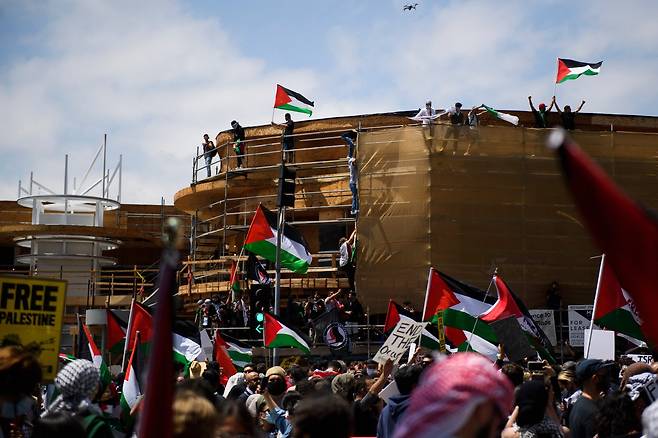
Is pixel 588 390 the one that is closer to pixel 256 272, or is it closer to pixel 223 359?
pixel 223 359

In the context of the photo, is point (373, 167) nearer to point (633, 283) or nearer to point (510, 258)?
point (510, 258)

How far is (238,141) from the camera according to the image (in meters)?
34.8

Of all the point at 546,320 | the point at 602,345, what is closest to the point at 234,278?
the point at 546,320

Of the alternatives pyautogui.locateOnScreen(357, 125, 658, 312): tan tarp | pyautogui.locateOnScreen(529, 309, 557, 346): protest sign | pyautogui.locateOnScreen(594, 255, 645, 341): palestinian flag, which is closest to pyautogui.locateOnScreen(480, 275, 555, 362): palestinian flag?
pyautogui.locateOnScreen(594, 255, 645, 341): palestinian flag

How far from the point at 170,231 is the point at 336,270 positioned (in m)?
27.9

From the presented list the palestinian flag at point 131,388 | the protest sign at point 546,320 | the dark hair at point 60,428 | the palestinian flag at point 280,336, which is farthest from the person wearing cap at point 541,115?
→ the dark hair at point 60,428

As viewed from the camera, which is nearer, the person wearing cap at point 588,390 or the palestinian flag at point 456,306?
the person wearing cap at point 588,390

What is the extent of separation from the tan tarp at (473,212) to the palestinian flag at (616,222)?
2592 cm

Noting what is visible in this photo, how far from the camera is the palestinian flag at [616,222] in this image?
2803 mm

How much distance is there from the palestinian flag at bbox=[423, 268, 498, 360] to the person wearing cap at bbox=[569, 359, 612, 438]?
780 cm

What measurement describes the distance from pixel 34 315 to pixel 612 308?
839 cm

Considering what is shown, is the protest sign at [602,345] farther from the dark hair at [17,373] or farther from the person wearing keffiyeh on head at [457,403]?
the person wearing keffiyeh on head at [457,403]

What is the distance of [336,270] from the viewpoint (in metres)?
31.1

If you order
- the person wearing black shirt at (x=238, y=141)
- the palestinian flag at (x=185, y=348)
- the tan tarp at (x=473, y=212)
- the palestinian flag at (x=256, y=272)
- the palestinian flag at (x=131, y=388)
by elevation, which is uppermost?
the person wearing black shirt at (x=238, y=141)
